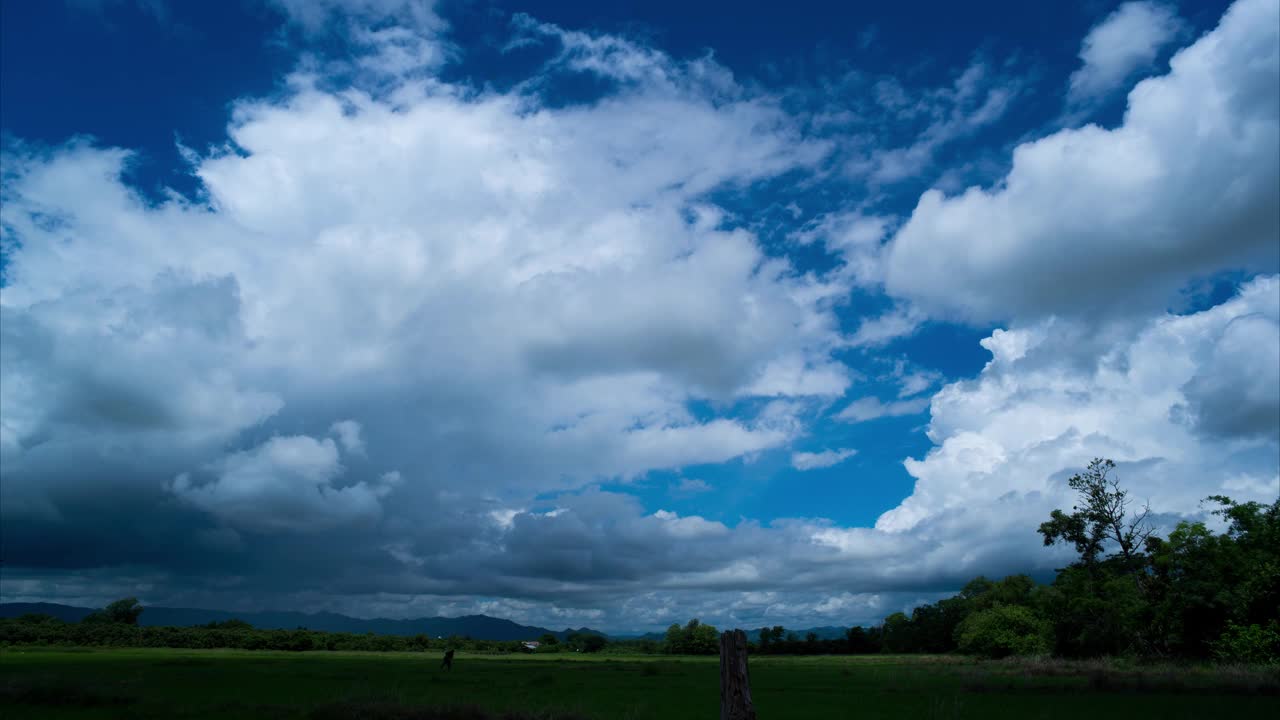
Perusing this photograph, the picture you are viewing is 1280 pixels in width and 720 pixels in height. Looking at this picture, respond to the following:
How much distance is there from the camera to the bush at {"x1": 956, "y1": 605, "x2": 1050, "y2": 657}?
8262 cm

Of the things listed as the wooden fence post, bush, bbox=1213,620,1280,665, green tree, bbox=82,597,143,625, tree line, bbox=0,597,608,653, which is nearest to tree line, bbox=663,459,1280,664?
bush, bbox=1213,620,1280,665

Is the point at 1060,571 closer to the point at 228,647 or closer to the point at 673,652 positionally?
the point at 673,652

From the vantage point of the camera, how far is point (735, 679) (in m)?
9.60

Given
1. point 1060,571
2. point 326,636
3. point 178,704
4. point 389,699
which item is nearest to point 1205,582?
point 1060,571

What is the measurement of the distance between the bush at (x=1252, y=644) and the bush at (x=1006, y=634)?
3573 cm

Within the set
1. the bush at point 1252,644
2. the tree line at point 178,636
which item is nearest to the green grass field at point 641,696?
the bush at point 1252,644

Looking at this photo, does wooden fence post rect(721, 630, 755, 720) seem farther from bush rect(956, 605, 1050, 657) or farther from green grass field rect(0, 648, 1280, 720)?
bush rect(956, 605, 1050, 657)

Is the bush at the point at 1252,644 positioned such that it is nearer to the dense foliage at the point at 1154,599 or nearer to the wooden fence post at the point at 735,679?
the dense foliage at the point at 1154,599

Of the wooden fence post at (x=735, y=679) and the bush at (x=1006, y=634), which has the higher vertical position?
the wooden fence post at (x=735, y=679)

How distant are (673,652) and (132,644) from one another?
9696 cm

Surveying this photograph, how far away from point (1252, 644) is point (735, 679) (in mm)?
50615

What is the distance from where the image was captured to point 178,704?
31281 millimetres

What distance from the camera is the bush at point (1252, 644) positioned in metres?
42.6

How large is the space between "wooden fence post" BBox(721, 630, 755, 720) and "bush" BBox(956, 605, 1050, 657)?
84.8 m
